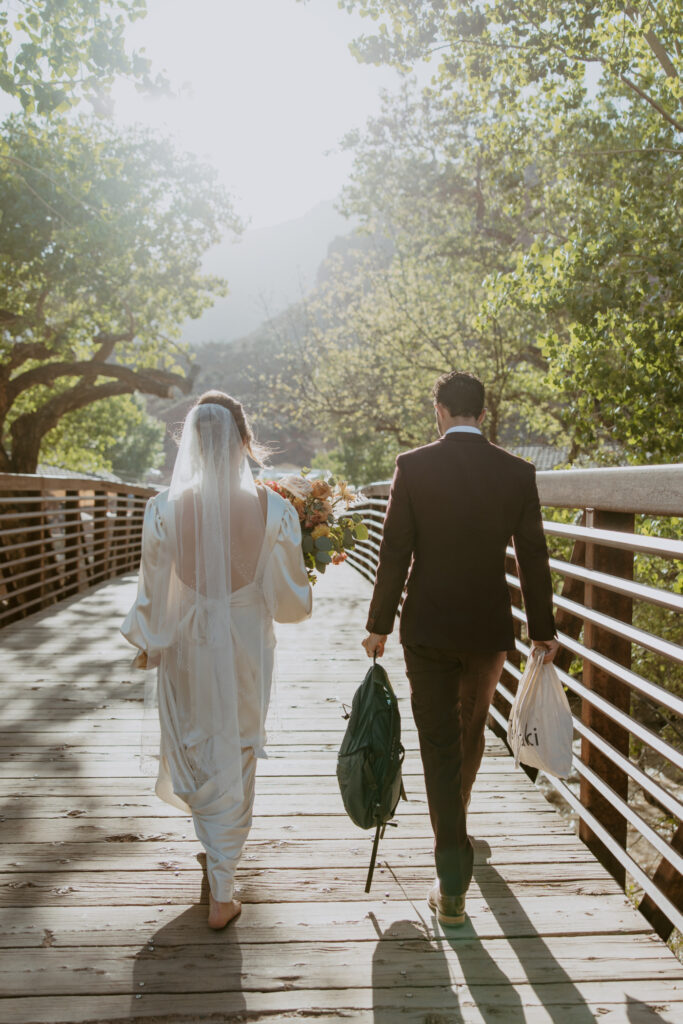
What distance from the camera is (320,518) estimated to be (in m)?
3.32

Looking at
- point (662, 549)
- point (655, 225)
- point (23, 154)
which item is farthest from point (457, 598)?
point (23, 154)

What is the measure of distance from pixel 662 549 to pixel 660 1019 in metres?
1.26

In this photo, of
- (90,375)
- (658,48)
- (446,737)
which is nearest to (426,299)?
(90,375)

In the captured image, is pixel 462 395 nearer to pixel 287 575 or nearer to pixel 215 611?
pixel 287 575

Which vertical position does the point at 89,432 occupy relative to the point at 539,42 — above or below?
below

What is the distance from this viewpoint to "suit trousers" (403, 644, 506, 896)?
2.69 metres

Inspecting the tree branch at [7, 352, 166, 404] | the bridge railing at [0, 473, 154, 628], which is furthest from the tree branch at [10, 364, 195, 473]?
the bridge railing at [0, 473, 154, 628]

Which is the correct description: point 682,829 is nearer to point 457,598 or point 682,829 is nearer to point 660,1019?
point 660,1019

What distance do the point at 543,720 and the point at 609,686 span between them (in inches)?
18.6

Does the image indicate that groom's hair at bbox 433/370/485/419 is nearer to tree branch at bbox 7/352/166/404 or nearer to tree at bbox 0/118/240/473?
tree at bbox 0/118/240/473

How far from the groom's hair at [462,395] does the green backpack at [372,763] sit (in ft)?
2.93

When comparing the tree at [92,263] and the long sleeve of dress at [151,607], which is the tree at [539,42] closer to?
the tree at [92,263]

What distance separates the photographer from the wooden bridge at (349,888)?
7.56 ft

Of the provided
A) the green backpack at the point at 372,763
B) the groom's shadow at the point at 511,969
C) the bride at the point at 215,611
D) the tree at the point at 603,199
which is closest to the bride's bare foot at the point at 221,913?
the bride at the point at 215,611
